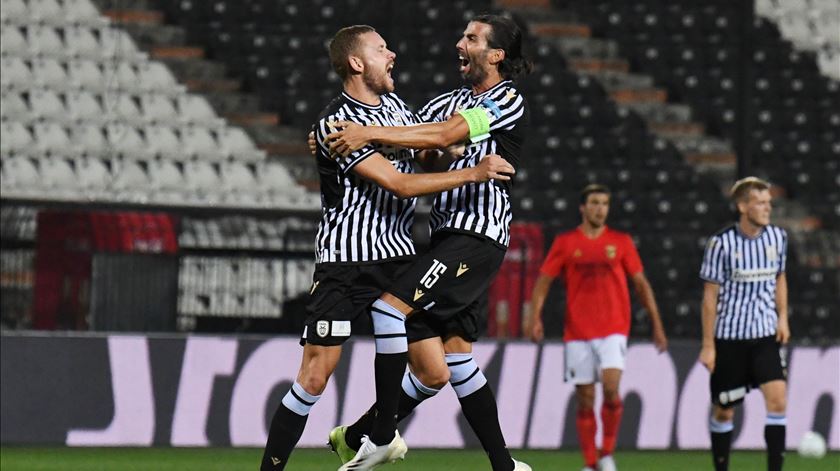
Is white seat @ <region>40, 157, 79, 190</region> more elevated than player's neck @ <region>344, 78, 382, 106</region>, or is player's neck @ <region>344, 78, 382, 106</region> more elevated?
player's neck @ <region>344, 78, 382, 106</region>

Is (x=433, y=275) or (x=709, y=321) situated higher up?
(x=433, y=275)

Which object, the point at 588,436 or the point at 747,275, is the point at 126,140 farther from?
the point at 747,275

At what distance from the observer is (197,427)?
10.6 metres

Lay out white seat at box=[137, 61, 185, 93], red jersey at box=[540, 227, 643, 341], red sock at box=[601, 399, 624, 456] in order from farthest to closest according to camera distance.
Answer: white seat at box=[137, 61, 185, 93] < red jersey at box=[540, 227, 643, 341] < red sock at box=[601, 399, 624, 456]

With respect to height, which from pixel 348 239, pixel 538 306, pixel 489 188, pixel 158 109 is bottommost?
pixel 538 306

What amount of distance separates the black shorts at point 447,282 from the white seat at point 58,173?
7.20 metres

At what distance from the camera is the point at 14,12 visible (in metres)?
13.1

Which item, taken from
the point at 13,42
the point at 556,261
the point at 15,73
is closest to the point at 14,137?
the point at 15,73

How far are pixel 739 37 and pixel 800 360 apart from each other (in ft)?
11.2

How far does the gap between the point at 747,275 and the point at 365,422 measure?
3.03 m

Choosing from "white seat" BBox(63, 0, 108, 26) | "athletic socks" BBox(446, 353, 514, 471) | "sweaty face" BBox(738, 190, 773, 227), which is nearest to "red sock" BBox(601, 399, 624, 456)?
"sweaty face" BBox(738, 190, 773, 227)

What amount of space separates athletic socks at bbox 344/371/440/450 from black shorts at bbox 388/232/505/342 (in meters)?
0.22

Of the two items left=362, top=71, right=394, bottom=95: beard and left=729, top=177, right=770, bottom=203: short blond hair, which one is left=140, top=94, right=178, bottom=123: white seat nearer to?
left=729, top=177, right=770, bottom=203: short blond hair

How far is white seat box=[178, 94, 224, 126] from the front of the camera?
13.6 m
